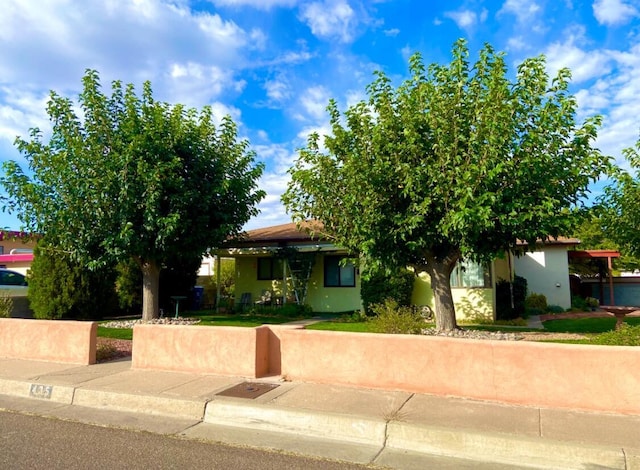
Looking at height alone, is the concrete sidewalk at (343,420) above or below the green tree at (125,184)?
below

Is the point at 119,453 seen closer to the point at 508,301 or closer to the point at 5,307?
the point at 5,307

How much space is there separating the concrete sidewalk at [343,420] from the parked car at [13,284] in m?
10.2

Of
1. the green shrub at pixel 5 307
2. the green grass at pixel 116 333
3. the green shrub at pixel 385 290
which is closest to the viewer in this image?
the green grass at pixel 116 333

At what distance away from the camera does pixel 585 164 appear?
8.86 metres

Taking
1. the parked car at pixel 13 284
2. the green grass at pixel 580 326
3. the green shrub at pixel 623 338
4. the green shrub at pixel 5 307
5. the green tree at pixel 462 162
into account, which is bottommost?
the green grass at pixel 580 326

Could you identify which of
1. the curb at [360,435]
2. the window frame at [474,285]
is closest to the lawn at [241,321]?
the window frame at [474,285]

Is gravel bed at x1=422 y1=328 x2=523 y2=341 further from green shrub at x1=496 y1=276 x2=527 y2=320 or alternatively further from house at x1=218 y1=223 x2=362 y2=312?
house at x1=218 y1=223 x2=362 y2=312

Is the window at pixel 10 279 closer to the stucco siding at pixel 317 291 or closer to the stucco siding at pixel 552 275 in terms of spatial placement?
the stucco siding at pixel 317 291

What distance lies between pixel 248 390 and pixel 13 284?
1497 centimetres

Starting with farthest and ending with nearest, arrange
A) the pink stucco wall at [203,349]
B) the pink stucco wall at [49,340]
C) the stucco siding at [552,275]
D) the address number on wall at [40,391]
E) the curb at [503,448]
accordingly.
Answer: the stucco siding at [552,275]
the pink stucco wall at [49,340]
the pink stucco wall at [203,349]
the address number on wall at [40,391]
the curb at [503,448]

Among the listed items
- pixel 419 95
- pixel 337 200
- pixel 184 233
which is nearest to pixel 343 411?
pixel 337 200

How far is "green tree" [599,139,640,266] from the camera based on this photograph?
12039 mm

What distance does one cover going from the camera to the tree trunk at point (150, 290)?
14.4 m

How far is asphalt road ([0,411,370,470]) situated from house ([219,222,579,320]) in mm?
10290
